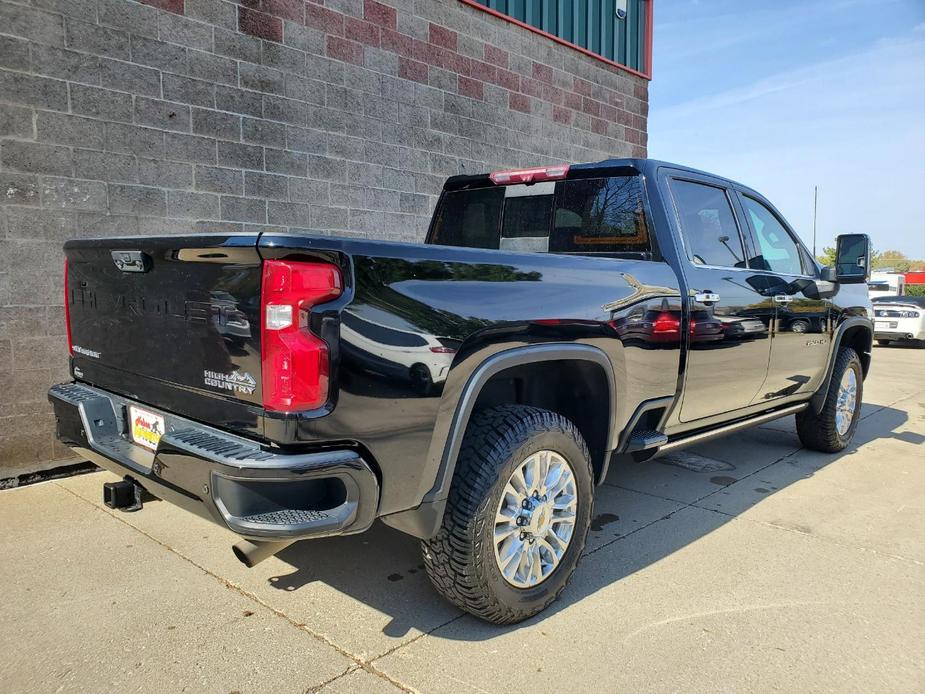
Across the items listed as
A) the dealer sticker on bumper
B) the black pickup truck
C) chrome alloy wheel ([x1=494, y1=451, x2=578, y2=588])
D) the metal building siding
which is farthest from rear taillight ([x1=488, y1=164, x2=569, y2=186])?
the metal building siding

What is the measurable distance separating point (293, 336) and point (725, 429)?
2.94 m

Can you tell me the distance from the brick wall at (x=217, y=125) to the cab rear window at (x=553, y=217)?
1940 mm

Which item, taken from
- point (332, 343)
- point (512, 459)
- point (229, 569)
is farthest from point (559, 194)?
point (229, 569)

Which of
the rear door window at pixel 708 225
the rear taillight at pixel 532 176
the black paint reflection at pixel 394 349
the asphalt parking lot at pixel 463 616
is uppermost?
the rear taillight at pixel 532 176

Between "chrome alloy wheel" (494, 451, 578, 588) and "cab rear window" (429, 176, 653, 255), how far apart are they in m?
1.37

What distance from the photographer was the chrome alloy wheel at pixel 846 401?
212 inches

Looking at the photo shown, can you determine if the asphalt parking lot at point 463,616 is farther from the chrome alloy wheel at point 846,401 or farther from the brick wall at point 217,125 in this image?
the brick wall at point 217,125

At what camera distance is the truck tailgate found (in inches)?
88.3

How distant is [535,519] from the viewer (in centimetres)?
283

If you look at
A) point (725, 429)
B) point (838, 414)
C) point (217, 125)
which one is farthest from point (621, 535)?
point (217, 125)

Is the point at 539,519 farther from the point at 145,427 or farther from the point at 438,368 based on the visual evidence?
the point at 145,427

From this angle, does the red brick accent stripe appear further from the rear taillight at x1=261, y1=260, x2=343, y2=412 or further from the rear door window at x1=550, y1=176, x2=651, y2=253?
the rear taillight at x1=261, y1=260, x2=343, y2=412

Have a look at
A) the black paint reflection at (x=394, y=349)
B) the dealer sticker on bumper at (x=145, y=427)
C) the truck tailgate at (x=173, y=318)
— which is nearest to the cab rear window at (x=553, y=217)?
the black paint reflection at (x=394, y=349)

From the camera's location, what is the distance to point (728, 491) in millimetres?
4555
